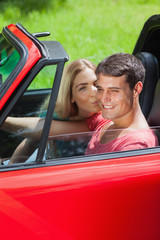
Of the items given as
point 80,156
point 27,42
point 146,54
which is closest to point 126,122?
point 80,156

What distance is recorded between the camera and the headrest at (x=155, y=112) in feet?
8.59

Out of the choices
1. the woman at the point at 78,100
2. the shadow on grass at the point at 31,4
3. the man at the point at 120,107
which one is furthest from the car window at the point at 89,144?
the shadow on grass at the point at 31,4

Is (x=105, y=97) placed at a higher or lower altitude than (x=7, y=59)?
lower

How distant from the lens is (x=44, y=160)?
1.89 meters

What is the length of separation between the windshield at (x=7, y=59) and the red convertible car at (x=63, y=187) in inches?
0.5

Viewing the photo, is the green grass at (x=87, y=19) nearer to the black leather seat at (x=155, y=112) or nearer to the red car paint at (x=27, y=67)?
the black leather seat at (x=155, y=112)

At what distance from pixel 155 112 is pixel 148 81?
0.36 meters

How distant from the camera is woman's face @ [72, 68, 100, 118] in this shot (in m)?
2.48

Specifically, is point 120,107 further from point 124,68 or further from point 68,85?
point 68,85

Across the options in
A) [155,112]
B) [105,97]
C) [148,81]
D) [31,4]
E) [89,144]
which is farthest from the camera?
[31,4]

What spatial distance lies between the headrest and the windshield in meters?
0.97

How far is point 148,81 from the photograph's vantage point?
2.98m

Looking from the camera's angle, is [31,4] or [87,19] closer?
[87,19]

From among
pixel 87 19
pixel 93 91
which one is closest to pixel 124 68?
pixel 93 91
